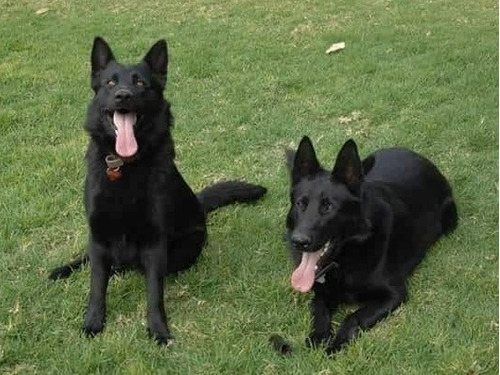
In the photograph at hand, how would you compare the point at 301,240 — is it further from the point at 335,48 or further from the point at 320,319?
the point at 335,48

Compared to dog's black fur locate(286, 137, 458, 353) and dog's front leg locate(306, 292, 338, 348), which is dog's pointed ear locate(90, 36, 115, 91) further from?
dog's front leg locate(306, 292, 338, 348)

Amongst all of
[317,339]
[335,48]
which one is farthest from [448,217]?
[335,48]

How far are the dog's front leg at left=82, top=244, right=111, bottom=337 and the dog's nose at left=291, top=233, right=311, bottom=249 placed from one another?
3.43 ft

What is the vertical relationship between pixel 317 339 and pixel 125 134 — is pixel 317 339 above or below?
below

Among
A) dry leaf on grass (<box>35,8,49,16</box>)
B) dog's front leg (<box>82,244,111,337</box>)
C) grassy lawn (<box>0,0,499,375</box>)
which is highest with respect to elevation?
dog's front leg (<box>82,244,111,337</box>)

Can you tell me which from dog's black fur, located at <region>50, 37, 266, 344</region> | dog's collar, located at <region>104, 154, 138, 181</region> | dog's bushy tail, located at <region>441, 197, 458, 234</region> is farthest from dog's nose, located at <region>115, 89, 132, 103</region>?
dog's bushy tail, located at <region>441, 197, 458, 234</region>

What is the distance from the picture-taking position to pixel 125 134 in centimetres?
384

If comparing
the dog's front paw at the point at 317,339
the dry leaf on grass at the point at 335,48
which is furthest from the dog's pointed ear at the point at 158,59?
the dry leaf on grass at the point at 335,48

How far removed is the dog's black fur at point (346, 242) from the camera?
3595 mm

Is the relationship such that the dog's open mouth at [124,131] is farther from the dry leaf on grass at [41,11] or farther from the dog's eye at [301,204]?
the dry leaf on grass at [41,11]

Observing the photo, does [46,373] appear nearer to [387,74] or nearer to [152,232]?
[152,232]

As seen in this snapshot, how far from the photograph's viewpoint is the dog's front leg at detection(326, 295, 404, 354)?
3543mm

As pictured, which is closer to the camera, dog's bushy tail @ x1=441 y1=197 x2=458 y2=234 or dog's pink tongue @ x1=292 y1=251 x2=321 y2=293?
dog's pink tongue @ x1=292 y1=251 x2=321 y2=293

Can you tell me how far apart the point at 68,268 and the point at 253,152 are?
2284mm
